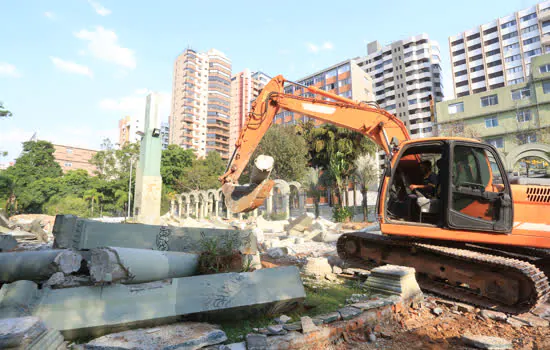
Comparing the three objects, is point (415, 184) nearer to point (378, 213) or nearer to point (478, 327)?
point (378, 213)

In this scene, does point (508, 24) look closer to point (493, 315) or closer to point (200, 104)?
point (200, 104)

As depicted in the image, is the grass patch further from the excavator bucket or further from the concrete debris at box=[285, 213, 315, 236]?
the concrete debris at box=[285, 213, 315, 236]

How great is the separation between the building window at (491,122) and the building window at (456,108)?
9.17 feet

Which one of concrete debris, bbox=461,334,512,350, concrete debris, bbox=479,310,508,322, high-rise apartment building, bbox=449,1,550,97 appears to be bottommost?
concrete debris, bbox=479,310,508,322

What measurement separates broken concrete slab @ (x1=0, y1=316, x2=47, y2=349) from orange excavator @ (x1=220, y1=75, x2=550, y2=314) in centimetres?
363

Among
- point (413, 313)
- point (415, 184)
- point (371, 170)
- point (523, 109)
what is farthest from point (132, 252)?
point (523, 109)

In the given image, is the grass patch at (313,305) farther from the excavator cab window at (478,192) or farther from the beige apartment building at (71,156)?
the beige apartment building at (71,156)

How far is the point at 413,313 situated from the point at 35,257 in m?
4.96

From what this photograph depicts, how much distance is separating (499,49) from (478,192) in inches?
3118

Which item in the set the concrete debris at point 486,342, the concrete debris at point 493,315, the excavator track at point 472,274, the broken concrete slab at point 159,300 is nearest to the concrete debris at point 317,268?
the excavator track at point 472,274

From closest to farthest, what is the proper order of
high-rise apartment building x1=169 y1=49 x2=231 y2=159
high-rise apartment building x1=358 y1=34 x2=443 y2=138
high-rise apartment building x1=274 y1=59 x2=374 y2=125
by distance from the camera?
1. high-rise apartment building x1=274 y1=59 x2=374 y2=125
2. high-rise apartment building x1=358 y1=34 x2=443 y2=138
3. high-rise apartment building x1=169 y1=49 x2=231 y2=159

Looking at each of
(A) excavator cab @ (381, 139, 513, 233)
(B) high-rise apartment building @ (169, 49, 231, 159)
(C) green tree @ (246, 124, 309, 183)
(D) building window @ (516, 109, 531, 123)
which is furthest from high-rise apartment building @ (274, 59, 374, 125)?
(A) excavator cab @ (381, 139, 513, 233)

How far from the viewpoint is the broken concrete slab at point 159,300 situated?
2.76m

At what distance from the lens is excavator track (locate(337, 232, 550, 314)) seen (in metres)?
4.25
